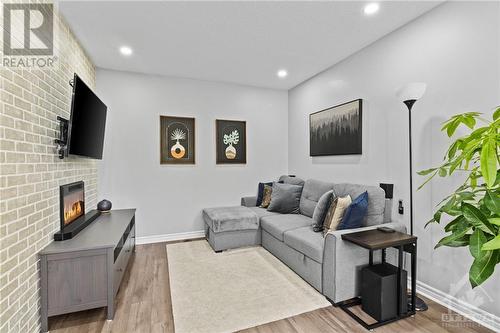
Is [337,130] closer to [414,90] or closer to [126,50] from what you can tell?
[414,90]

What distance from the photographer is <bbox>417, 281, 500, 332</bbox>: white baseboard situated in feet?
6.25

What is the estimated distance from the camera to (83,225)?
8.30ft

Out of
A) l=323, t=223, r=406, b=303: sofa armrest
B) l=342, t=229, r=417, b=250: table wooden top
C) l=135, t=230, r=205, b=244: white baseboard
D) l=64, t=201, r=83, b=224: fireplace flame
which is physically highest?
l=64, t=201, r=83, b=224: fireplace flame

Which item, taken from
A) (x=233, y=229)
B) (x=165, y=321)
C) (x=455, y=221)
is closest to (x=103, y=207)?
(x=233, y=229)

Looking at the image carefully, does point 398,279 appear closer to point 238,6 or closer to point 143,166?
point 238,6

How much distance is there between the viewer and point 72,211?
258cm

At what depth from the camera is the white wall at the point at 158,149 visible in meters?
3.79

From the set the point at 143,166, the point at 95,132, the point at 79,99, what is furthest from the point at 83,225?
the point at 143,166

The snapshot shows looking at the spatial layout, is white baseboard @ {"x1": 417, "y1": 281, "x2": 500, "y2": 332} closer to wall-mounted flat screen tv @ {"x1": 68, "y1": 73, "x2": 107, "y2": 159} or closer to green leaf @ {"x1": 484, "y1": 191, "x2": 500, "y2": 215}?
green leaf @ {"x1": 484, "y1": 191, "x2": 500, "y2": 215}

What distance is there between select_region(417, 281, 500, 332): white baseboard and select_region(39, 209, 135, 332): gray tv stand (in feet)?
9.18

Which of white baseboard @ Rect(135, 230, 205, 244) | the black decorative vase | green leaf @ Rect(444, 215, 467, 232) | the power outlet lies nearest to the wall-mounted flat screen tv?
the black decorative vase

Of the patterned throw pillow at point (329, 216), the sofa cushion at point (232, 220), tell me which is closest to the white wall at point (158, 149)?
the sofa cushion at point (232, 220)

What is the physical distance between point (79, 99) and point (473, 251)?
9.76 ft

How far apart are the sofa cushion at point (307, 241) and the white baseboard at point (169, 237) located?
1858 millimetres
